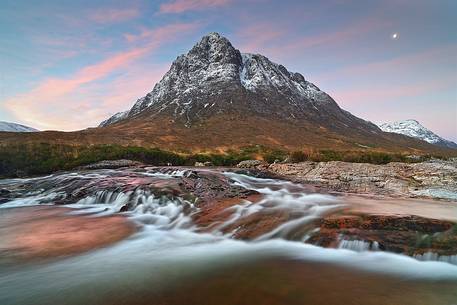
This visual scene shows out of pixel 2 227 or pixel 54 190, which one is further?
pixel 54 190

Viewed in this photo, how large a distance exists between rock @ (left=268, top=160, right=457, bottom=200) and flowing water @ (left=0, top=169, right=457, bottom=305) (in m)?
8.69

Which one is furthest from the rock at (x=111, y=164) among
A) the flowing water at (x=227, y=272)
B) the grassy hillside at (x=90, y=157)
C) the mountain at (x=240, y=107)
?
the mountain at (x=240, y=107)

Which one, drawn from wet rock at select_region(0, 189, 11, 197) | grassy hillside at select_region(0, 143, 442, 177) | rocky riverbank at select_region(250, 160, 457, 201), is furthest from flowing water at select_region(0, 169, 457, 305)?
grassy hillside at select_region(0, 143, 442, 177)

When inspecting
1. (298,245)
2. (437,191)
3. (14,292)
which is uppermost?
(437,191)

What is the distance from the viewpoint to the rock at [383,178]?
69.4 feet

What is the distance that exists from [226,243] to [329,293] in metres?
4.57

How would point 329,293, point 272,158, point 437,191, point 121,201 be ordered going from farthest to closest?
point 272,158
point 437,191
point 121,201
point 329,293

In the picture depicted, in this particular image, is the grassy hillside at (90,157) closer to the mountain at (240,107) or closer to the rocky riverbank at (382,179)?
the rocky riverbank at (382,179)

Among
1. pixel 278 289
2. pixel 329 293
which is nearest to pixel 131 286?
pixel 278 289

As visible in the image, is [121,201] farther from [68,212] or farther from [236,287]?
[236,287]

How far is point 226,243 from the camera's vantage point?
38.5 feet

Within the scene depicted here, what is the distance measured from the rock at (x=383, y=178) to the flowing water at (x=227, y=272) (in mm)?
8689

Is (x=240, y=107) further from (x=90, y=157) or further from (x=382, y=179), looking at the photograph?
(x=382, y=179)

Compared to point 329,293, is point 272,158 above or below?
above
